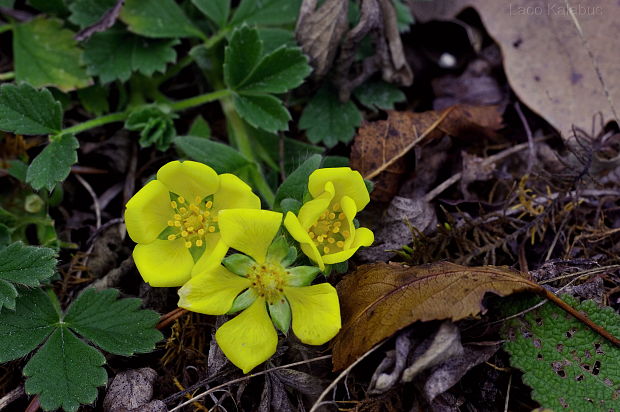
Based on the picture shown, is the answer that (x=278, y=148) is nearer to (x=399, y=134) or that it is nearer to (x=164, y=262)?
(x=399, y=134)

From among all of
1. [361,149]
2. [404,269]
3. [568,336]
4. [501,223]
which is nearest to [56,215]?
[361,149]

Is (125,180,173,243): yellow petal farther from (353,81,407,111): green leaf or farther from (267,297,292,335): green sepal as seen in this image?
(353,81,407,111): green leaf

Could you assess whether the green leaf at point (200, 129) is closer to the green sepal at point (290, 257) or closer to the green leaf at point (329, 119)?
the green leaf at point (329, 119)

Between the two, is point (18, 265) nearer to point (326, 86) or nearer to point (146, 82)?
point (146, 82)

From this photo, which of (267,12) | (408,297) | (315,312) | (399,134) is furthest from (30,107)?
(408,297)

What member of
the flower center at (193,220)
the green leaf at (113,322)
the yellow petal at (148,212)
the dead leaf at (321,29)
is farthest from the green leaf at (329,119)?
the green leaf at (113,322)

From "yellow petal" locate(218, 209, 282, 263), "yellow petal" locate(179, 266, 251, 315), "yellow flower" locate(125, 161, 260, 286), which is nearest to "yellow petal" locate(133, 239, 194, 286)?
"yellow flower" locate(125, 161, 260, 286)
